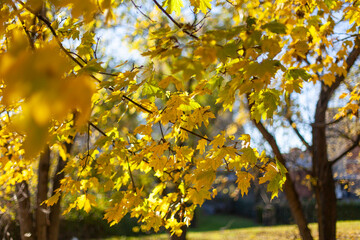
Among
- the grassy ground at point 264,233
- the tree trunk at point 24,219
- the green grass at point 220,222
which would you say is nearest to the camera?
the tree trunk at point 24,219

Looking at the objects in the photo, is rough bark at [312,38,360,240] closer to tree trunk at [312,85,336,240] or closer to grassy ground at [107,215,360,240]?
tree trunk at [312,85,336,240]

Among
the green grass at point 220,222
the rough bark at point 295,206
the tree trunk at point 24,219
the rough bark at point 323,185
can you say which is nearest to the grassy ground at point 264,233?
the green grass at point 220,222

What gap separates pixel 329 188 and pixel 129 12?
4.78 metres

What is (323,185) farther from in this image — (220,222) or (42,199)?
(220,222)

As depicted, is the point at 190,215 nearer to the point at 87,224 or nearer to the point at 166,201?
the point at 166,201

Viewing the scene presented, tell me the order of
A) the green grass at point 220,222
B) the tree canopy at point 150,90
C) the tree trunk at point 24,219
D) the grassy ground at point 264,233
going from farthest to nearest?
1. the green grass at point 220,222
2. the grassy ground at point 264,233
3. the tree trunk at point 24,219
4. the tree canopy at point 150,90

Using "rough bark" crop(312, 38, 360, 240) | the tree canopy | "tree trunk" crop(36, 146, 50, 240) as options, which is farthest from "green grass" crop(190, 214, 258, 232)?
A: the tree canopy

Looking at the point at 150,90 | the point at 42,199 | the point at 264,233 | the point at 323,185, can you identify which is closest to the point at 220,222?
the point at 264,233

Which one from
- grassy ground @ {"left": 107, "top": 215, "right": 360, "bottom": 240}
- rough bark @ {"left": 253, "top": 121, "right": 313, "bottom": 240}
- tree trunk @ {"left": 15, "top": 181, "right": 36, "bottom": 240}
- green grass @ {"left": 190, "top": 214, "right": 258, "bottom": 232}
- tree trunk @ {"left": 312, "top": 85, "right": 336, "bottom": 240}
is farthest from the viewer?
green grass @ {"left": 190, "top": 214, "right": 258, "bottom": 232}

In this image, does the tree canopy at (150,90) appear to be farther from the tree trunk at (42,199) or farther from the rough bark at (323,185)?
the rough bark at (323,185)

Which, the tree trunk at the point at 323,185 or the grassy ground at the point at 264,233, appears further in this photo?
the grassy ground at the point at 264,233

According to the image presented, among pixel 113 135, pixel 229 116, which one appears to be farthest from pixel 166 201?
pixel 229 116

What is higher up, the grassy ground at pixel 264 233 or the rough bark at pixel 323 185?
the rough bark at pixel 323 185

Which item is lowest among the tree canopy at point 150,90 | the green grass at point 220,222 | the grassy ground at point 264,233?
the grassy ground at point 264,233
